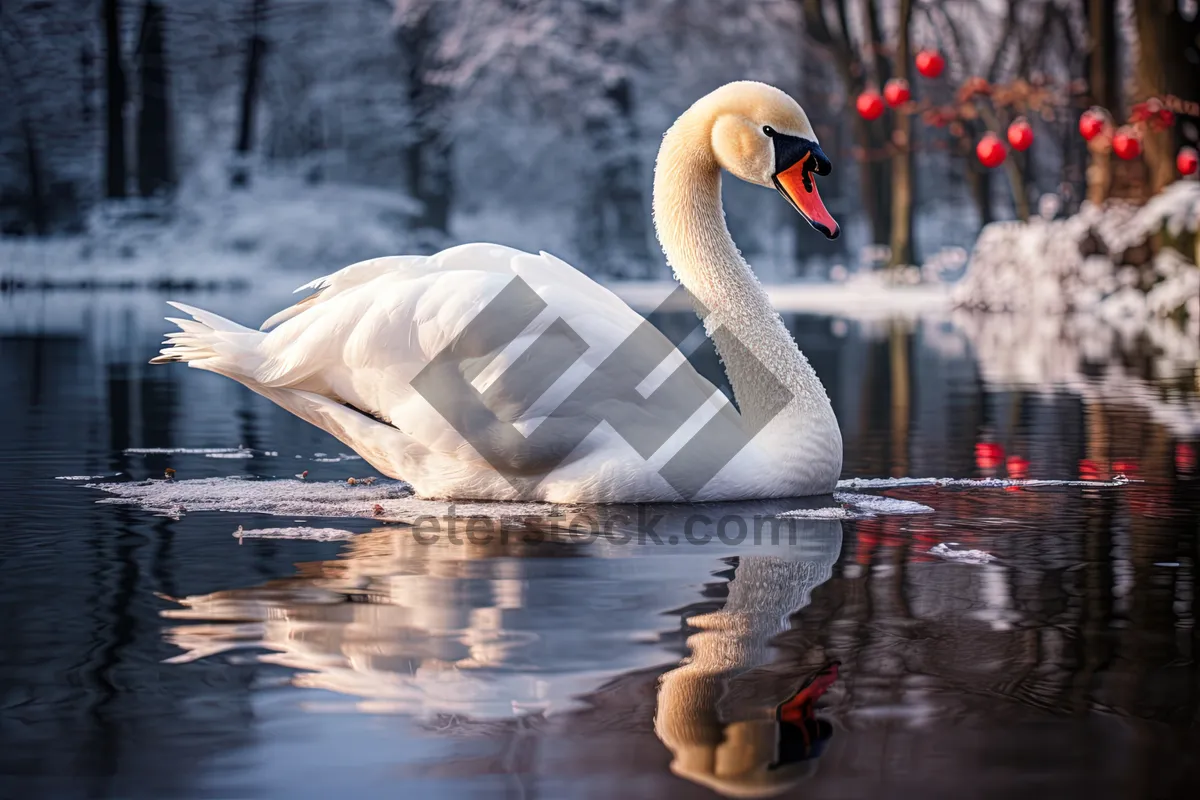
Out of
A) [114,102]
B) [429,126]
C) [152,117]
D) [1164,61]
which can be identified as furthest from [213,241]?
[1164,61]

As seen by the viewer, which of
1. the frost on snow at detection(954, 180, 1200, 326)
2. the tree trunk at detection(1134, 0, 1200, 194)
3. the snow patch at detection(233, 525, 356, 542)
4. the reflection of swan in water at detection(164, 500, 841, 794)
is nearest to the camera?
the reflection of swan in water at detection(164, 500, 841, 794)

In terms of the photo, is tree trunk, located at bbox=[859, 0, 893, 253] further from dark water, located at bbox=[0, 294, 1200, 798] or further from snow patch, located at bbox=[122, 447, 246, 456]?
dark water, located at bbox=[0, 294, 1200, 798]

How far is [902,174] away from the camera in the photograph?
32094 millimetres

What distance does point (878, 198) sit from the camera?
119ft

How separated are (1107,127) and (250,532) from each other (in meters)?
18.2

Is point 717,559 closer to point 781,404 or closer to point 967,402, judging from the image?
point 781,404

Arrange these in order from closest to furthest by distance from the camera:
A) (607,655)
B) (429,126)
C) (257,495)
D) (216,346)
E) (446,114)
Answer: (607,655), (257,495), (216,346), (429,126), (446,114)

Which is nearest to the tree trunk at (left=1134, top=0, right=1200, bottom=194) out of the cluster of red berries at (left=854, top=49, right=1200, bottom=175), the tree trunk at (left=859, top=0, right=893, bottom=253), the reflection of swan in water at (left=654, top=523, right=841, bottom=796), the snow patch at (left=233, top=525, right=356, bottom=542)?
the cluster of red berries at (left=854, top=49, right=1200, bottom=175)

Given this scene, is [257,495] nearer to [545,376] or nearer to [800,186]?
[545,376]

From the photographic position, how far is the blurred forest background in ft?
128

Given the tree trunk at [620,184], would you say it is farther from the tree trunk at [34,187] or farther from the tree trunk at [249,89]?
the tree trunk at [34,187]

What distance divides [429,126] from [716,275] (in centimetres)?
3529

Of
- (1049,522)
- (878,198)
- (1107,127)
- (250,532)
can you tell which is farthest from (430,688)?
(878,198)

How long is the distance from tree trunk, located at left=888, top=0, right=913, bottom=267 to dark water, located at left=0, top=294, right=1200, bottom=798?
940 inches
